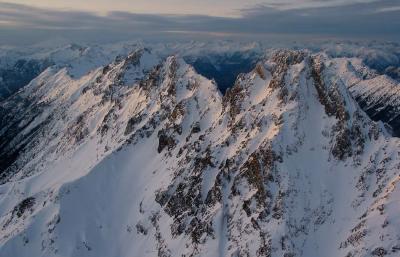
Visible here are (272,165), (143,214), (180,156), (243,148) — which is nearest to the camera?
(272,165)

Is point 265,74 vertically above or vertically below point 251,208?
above

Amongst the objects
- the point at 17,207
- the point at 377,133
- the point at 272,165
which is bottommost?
the point at 17,207

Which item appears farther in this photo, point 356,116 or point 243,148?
point 243,148

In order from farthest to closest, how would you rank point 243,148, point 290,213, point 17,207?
point 17,207 → point 243,148 → point 290,213

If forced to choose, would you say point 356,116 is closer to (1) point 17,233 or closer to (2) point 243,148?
(2) point 243,148

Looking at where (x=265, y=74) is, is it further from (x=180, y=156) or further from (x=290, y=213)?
(x=290, y=213)

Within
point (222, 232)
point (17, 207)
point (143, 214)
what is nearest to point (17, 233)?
point (17, 207)
